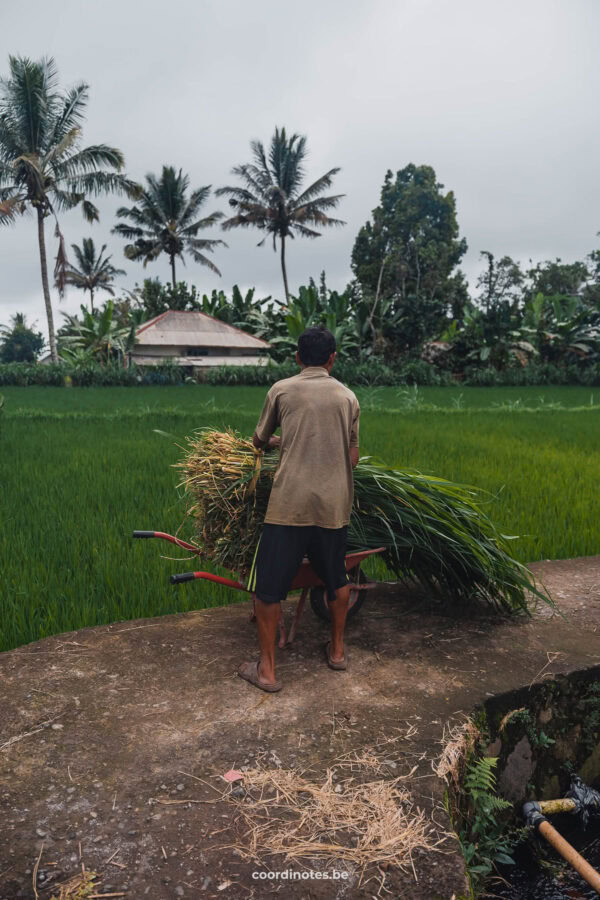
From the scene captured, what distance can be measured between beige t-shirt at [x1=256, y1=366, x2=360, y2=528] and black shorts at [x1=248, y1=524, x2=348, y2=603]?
0.15ft

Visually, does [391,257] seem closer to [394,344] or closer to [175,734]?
[394,344]

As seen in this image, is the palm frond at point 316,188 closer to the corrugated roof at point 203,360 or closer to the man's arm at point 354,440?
the corrugated roof at point 203,360

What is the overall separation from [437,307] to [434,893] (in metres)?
23.8

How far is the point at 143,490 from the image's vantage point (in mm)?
5457

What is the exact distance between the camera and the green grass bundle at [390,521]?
8.66ft

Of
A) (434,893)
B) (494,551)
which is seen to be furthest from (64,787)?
(494,551)

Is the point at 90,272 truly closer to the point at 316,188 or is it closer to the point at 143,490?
the point at 316,188

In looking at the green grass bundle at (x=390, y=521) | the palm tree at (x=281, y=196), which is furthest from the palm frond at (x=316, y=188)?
the green grass bundle at (x=390, y=521)

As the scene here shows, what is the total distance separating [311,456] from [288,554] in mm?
348

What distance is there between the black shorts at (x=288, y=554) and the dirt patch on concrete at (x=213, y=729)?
343mm

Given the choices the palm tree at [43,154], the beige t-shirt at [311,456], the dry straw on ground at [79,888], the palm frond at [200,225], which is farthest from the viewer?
the palm frond at [200,225]

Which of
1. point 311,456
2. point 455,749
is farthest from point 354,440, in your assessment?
point 455,749

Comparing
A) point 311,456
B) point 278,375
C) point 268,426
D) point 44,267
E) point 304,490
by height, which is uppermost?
point 44,267

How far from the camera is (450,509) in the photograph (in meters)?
2.86
